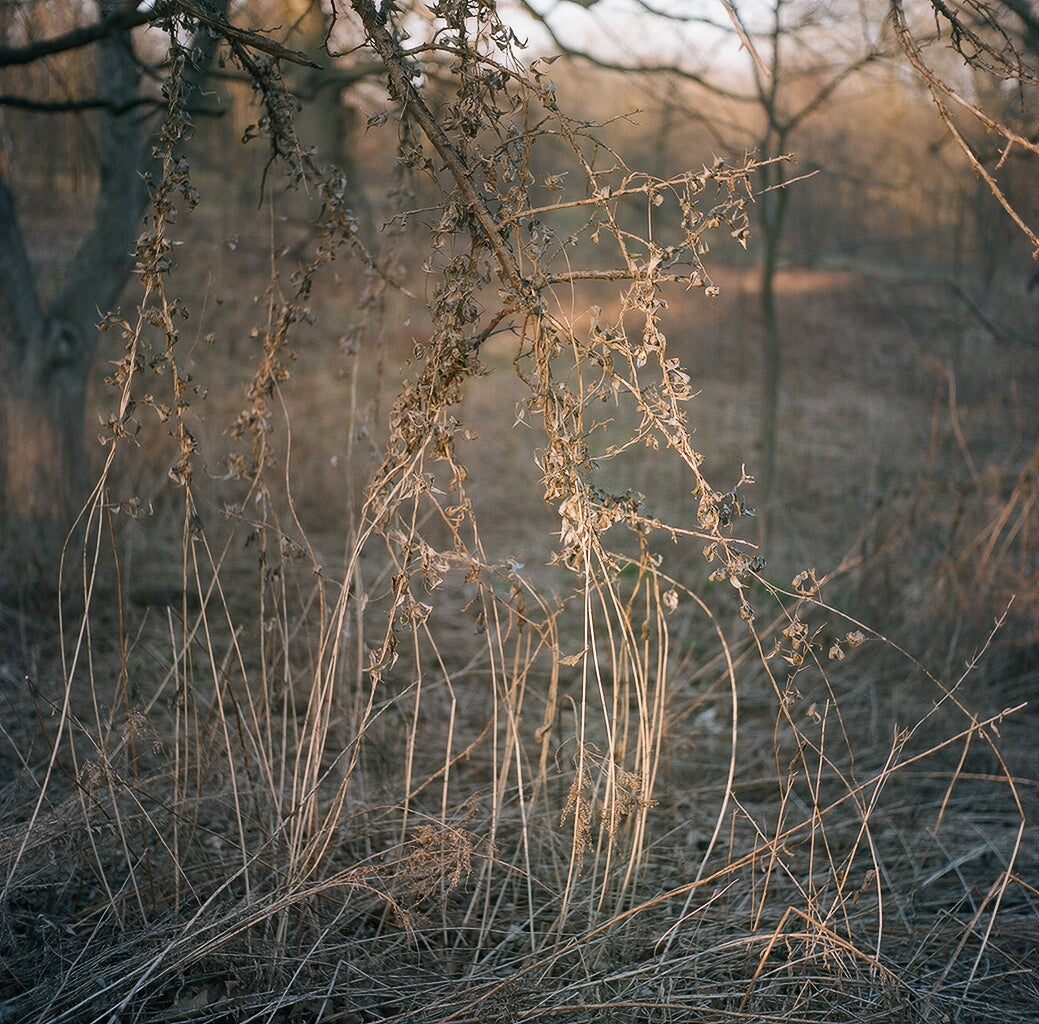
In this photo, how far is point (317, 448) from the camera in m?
6.73

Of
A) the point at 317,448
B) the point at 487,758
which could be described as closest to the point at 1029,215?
the point at 317,448

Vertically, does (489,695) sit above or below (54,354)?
below

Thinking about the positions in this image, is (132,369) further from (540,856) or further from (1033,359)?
(1033,359)

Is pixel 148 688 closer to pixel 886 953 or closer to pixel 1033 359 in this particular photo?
pixel 886 953

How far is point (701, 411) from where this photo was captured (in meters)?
10.1

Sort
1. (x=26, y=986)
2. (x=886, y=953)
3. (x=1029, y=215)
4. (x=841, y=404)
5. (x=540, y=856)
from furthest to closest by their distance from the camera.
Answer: (x=841, y=404) < (x=1029, y=215) < (x=540, y=856) < (x=886, y=953) < (x=26, y=986)

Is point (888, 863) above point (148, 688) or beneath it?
beneath

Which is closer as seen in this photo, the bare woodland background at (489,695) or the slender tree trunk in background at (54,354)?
the bare woodland background at (489,695)

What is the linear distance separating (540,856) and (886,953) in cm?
85

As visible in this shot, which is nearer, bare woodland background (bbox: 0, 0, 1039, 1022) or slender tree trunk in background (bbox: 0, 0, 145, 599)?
bare woodland background (bbox: 0, 0, 1039, 1022)

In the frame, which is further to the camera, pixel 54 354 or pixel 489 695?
pixel 54 354

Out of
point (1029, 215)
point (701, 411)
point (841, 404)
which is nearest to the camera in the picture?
point (1029, 215)

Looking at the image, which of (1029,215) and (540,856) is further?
(1029,215)

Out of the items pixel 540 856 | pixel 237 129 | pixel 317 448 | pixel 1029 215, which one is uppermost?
pixel 237 129
